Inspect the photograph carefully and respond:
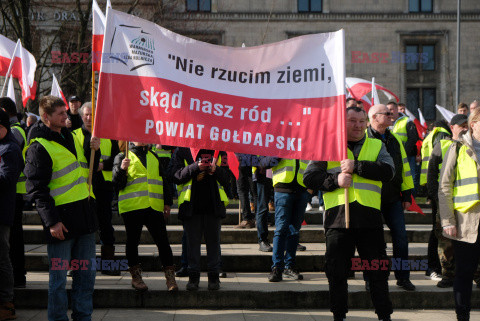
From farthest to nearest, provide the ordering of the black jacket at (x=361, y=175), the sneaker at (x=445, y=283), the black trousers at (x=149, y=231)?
1. the sneaker at (x=445, y=283)
2. the black trousers at (x=149, y=231)
3. the black jacket at (x=361, y=175)

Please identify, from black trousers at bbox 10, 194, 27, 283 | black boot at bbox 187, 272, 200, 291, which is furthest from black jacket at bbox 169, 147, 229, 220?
black trousers at bbox 10, 194, 27, 283

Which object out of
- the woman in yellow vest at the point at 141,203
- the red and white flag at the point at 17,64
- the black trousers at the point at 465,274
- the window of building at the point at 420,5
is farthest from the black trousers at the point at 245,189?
the window of building at the point at 420,5

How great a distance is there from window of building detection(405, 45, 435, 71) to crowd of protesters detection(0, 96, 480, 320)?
32.0 m

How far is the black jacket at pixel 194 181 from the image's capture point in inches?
296

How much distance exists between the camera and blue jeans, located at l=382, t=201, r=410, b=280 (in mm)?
7625

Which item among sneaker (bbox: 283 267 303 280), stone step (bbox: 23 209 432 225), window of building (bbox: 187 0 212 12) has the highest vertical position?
window of building (bbox: 187 0 212 12)

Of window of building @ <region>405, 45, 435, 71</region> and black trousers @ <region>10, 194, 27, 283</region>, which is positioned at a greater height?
window of building @ <region>405, 45, 435, 71</region>

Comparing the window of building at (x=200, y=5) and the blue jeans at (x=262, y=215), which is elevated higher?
the window of building at (x=200, y=5)

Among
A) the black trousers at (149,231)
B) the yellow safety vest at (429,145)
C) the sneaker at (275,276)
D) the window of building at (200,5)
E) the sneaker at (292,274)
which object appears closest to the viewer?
the black trousers at (149,231)

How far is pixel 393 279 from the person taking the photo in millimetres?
8383

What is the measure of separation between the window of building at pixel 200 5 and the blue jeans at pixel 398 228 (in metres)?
32.4

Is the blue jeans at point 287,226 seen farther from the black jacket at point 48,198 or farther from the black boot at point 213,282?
the black jacket at point 48,198

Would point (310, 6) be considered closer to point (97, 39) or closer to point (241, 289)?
point (97, 39)

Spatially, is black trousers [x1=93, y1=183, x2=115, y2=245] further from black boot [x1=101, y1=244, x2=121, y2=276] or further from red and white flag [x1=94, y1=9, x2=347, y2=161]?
red and white flag [x1=94, y1=9, x2=347, y2=161]
